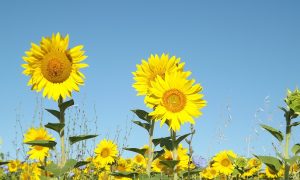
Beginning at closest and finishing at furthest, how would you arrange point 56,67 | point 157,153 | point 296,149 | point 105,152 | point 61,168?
point 296,149 < point 61,168 < point 157,153 < point 56,67 < point 105,152

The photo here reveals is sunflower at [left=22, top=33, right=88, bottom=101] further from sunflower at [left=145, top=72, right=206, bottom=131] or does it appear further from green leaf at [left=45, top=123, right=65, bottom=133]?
sunflower at [left=145, top=72, right=206, bottom=131]

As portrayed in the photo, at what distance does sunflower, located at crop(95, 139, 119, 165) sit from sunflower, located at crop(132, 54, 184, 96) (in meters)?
3.97

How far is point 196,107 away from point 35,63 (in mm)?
1740

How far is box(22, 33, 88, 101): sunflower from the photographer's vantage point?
14.7 ft

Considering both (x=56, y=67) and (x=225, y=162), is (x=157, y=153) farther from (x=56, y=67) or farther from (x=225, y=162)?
(x=225, y=162)

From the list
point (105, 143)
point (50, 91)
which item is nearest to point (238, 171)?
point (105, 143)

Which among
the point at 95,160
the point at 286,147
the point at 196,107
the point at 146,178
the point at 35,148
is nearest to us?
the point at 286,147

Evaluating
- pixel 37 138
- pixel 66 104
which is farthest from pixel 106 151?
pixel 66 104

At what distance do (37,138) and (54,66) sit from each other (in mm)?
2597

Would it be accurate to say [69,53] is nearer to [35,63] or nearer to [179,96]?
[35,63]

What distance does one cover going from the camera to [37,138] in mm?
6848

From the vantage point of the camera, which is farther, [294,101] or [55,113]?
[55,113]

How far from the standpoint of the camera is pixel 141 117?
14.3 ft

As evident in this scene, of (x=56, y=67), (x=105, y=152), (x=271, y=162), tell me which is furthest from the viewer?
(x=105, y=152)
